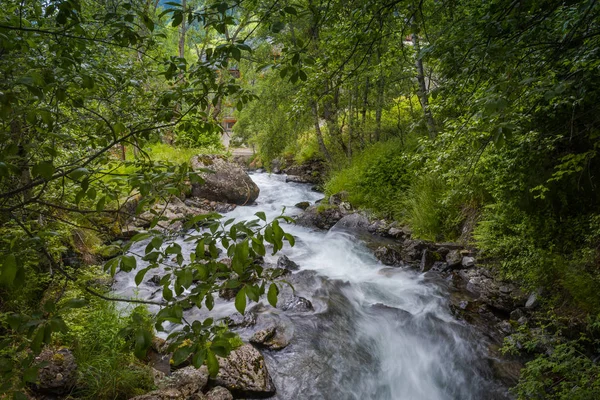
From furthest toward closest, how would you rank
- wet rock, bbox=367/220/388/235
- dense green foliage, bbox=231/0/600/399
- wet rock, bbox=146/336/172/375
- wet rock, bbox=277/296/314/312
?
wet rock, bbox=367/220/388/235 → wet rock, bbox=277/296/314/312 → wet rock, bbox=146/336/172/375 → dense green foliage, bbox=231/0/600/399

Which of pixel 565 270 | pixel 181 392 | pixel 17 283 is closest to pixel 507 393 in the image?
pixel 565 270

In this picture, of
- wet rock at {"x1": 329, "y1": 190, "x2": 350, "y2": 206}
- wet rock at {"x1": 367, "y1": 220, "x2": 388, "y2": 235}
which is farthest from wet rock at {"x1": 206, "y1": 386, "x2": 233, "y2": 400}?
wet rock at {"x1": 329, "y1": 190, "x2": 350, "y2": 206}

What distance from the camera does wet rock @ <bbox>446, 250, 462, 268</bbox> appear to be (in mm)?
6516

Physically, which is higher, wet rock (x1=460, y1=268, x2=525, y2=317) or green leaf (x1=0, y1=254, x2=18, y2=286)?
green leaf (x1=0, y1=254, x2=18, y2=286)

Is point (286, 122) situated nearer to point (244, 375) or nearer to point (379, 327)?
point (244, 375)

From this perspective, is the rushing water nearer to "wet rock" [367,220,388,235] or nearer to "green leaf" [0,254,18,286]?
"wet rock" [367,220,388,235]

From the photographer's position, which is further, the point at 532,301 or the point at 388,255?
the point at 388,255

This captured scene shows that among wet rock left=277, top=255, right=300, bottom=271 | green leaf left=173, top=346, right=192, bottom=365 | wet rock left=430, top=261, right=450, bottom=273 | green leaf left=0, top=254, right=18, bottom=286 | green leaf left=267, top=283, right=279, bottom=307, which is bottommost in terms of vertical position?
wet rock left=277, top=255, right=300, bottom=271

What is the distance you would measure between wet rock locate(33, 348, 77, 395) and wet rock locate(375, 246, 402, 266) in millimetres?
5682

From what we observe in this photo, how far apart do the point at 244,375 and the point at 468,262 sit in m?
4.55

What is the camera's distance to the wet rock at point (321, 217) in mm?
10148

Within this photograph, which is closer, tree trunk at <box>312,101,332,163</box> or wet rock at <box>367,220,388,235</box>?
wet rock at <box>367,220,388,235</box>

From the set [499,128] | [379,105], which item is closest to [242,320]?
[499,128]

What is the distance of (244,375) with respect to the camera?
3928 mm
